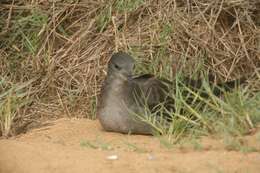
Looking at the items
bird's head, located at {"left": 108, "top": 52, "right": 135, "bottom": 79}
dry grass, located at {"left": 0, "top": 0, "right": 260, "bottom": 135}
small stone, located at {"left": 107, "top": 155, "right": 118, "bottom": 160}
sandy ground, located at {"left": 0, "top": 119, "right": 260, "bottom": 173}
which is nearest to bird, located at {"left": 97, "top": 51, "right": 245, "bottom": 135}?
bird's head, located at {"left": 108, "top": 52, "right": 135, "bottom": 79}

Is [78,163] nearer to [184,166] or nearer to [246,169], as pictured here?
[184,166]

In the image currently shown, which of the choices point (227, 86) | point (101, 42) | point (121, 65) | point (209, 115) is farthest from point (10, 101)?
point (227, 86)

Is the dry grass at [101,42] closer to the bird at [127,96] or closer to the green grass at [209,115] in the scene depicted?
the bird at [127,96]

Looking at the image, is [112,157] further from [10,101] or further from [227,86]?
[227,86]

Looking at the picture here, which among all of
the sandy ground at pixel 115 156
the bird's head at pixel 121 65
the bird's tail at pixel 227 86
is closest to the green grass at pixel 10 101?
the sandy ground at pixel 115 156

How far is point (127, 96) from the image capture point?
645 cm

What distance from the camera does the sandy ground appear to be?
4.94 meters

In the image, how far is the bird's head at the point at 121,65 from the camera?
6445 mm

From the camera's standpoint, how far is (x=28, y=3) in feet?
26.5

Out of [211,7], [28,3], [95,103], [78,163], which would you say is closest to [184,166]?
[78,163]

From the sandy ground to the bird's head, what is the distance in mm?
586

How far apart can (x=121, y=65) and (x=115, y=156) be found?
1.35m

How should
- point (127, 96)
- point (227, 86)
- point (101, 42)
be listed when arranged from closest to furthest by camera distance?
point (127, 96) < point (227, 86) < point (101, 42)

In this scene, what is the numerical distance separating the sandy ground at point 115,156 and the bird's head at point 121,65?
59cm
